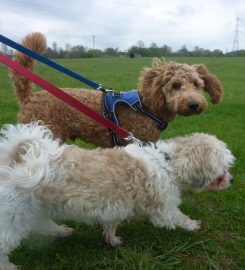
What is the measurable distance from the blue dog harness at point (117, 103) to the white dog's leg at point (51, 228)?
44.5 inches

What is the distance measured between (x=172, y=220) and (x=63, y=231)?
108 centimetres

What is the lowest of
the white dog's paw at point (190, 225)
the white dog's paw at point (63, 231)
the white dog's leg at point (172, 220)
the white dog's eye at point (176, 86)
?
the white dog's paw at point (63, 231)

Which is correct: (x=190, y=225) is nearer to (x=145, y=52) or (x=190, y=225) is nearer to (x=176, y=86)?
(x=176, y=86)

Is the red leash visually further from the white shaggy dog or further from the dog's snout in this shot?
the dog's snout

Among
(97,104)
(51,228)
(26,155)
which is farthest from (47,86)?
(51,228)

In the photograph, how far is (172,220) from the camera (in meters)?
3.67

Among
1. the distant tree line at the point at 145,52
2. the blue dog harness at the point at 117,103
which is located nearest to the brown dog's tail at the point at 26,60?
the blue dog harness at the point at 117,103

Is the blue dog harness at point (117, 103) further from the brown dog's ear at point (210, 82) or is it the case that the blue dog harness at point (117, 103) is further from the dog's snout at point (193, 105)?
the brown dog's ear at point (210, 82)

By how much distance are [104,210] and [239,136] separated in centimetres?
441

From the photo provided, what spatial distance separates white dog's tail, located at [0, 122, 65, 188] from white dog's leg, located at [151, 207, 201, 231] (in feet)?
3.47

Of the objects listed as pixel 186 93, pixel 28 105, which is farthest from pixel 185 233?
pixel 28 105

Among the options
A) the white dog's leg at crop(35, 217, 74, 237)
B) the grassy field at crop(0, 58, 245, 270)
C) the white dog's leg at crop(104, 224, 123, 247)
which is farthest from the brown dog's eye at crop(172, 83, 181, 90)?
the white dog's leg at crop(35, 217, 74, 237)

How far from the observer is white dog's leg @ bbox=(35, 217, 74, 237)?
3490mm

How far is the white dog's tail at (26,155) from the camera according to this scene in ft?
9.77
